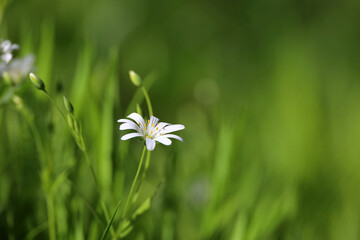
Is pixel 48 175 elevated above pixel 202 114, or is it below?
below

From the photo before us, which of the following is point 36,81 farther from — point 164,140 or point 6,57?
point 164,140

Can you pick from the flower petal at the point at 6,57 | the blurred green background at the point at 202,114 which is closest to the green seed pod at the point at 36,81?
the flower petal at the point at 6,57

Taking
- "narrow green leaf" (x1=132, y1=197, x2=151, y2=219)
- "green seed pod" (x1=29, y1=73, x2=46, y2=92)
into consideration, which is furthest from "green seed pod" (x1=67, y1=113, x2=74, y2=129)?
"narrow green leaf" (x1=132, y1=197, x2=151, y2=219)

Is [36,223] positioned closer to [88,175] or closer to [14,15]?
[88,175]

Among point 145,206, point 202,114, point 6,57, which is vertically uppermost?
point 202,114

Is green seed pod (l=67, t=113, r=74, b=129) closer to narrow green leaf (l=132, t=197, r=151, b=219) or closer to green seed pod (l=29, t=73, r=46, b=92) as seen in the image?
green seed pod (l=29, t=73, r=46, b=92)

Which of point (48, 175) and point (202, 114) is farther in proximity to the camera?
point (202, 114)

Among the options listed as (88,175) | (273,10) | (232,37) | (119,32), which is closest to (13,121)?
(88,175)

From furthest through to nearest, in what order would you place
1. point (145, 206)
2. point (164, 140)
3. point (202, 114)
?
point (202, 114), point (145, 206), point (164, 140)

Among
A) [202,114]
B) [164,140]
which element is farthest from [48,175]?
[202,114]
